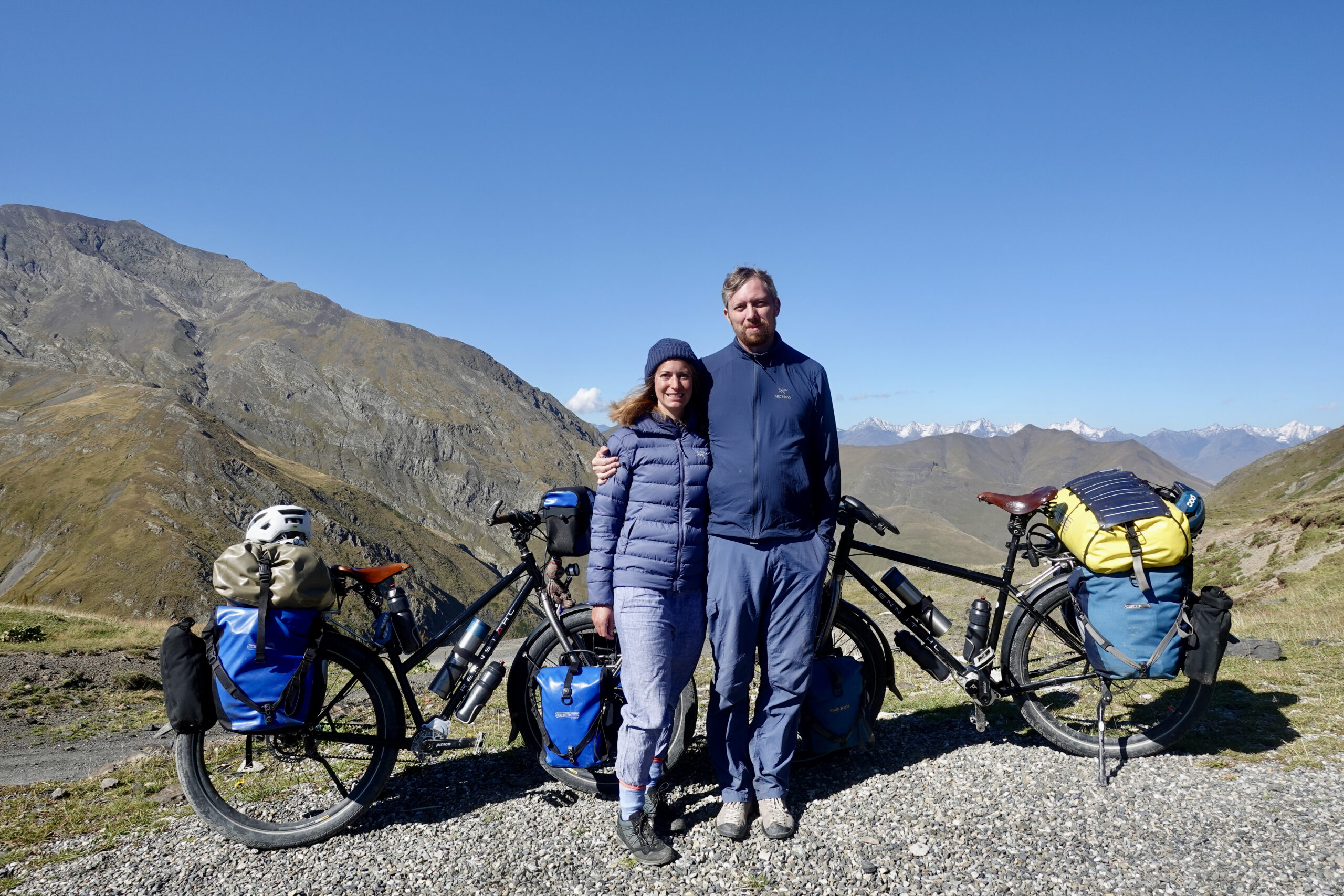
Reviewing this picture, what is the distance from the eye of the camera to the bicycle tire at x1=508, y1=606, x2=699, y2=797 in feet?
17.5

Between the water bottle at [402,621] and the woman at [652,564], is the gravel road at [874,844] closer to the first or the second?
the woman at [652,564]

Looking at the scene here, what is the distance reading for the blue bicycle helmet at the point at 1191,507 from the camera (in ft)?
17.8

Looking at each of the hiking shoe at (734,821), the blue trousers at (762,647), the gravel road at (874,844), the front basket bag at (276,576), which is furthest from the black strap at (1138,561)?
the front basket bag at (276,576)

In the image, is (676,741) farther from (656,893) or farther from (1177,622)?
(1177,622)

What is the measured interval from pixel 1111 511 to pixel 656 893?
4167 mm

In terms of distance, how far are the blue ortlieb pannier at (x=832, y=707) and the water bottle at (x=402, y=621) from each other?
301 centimetres

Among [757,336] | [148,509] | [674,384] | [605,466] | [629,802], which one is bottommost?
[148,509]

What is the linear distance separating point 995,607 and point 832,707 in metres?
1.68

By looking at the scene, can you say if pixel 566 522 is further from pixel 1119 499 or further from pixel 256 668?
pixel 1119 499

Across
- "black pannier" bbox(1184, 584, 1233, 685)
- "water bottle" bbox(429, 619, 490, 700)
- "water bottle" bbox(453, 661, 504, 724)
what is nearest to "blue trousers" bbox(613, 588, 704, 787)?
"water bottle" bbox(453, 661, 504, 724)

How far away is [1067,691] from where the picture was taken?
19.5ft

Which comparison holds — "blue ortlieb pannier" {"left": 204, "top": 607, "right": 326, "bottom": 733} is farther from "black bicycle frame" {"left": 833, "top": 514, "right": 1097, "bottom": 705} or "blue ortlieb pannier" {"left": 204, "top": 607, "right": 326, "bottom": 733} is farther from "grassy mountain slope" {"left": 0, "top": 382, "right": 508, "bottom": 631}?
"grassy mountain slope" {"left": 0, "top": 382, "right": 508, "bottom": 631}

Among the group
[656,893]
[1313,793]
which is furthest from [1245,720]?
[656,893]

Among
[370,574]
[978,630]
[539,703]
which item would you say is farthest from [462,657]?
[978,630]
